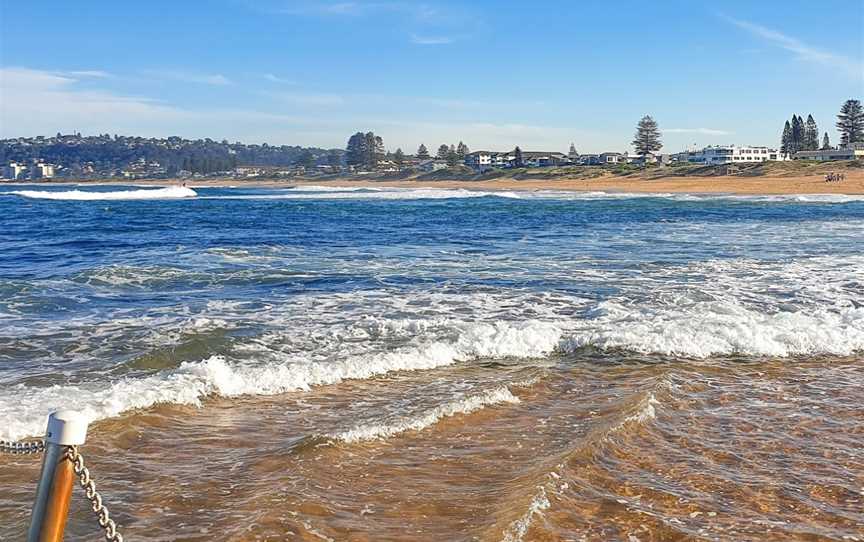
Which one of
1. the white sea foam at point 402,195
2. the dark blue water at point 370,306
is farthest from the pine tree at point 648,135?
the dark blue water at point 370,306

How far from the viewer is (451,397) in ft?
25.0

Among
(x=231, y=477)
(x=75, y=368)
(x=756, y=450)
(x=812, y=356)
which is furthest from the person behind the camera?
(x=812, y=356)

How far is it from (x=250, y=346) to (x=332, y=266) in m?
8.49

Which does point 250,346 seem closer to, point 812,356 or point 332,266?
point 812,356

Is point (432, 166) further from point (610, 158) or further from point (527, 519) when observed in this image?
point (527, 519)

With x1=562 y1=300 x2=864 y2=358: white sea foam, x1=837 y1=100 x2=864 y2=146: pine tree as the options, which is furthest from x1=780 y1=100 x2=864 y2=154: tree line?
x1=562 y1=300 x2=864 y2=358: white sea foam

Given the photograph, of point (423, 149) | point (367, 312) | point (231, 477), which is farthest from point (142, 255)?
point (423, 149)

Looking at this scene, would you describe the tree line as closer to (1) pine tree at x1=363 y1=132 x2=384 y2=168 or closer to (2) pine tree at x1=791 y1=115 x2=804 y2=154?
(2) pine tree at x1=791 y1=115 x2=804 y2=154

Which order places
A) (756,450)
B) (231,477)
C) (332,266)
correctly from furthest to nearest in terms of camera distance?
(332,266), (756,450), (231,477)

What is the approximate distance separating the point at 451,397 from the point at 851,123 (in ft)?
440

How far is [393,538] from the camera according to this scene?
4617 millimetres

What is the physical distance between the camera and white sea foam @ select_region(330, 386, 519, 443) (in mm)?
6410

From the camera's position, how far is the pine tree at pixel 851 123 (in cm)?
12031

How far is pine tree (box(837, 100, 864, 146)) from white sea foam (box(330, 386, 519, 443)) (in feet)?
435
